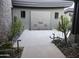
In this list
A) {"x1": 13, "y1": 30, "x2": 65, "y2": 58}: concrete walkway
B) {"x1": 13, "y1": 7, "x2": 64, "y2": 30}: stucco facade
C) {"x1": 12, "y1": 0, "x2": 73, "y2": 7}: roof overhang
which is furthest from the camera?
{"x1": 13, "y1": 7, "x2": 64, "y2": 30}: stucco facade

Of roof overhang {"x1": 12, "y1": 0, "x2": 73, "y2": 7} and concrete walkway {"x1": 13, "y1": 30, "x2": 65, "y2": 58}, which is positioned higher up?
roof overhang {"x1": 12, "y1": 0, "x2": 73, "y2": 7}

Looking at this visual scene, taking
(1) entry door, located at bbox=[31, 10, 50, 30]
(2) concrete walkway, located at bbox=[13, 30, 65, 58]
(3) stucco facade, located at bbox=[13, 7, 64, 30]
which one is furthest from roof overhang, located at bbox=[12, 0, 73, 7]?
(2) concrete walkway, located at bbox=[13, 30, 65, 58]

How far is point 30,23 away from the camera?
21094mm

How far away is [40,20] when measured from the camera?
69.3 ft

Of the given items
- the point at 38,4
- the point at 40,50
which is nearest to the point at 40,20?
the point at 38,4

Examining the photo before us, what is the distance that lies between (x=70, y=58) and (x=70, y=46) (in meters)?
2.71

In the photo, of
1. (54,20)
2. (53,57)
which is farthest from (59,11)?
(53,57)

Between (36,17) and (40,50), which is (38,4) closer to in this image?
(36,17)

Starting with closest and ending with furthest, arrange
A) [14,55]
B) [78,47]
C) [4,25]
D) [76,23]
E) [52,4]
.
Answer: [14,55]
[78,47]
[76,23]
[4,25]
[52,4]

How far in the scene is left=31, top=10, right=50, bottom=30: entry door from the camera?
826 inches

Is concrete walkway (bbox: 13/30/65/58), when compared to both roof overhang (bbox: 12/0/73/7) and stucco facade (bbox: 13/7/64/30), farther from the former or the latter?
roof overhang (bbox: 12/0/73/7)

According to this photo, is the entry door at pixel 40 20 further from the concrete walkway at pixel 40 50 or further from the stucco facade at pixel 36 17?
the concrete walkway at pixel 40 50

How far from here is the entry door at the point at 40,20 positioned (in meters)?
21.0

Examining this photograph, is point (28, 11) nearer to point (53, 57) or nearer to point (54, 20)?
point (54, 20)
